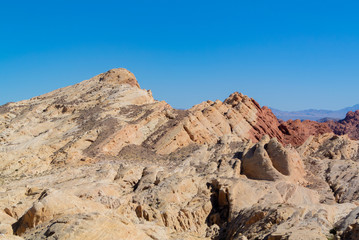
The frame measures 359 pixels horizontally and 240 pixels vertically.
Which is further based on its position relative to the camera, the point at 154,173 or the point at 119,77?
the point at 119,77

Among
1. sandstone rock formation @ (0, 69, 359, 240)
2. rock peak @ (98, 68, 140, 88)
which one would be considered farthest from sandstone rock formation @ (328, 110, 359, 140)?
rock peak @ (98, 68, 140, 88)

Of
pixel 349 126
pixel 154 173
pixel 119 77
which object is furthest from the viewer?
pixel 349 126

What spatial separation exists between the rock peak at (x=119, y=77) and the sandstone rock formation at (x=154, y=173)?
226 millimetres

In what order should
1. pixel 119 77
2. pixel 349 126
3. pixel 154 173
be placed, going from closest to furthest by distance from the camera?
pixel 154 173 → pixel 119 77 → pixel 349 126

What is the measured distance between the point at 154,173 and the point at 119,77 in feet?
99.8

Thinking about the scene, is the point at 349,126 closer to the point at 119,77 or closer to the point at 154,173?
the point at 119,77

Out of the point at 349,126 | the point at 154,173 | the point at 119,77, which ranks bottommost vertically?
the point at 154,173

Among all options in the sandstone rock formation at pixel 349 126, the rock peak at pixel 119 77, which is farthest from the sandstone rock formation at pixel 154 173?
the sandstone rock formation at pixel 349 126

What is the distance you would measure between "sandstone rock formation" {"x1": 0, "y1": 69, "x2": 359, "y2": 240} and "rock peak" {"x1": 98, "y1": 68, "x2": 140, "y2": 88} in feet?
0.74

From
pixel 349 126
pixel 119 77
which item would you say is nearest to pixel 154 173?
pixel 119 77

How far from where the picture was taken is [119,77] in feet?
202

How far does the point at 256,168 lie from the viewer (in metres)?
37.5

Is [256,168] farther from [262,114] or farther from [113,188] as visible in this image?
[262,114]

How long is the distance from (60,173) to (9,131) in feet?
48.9
